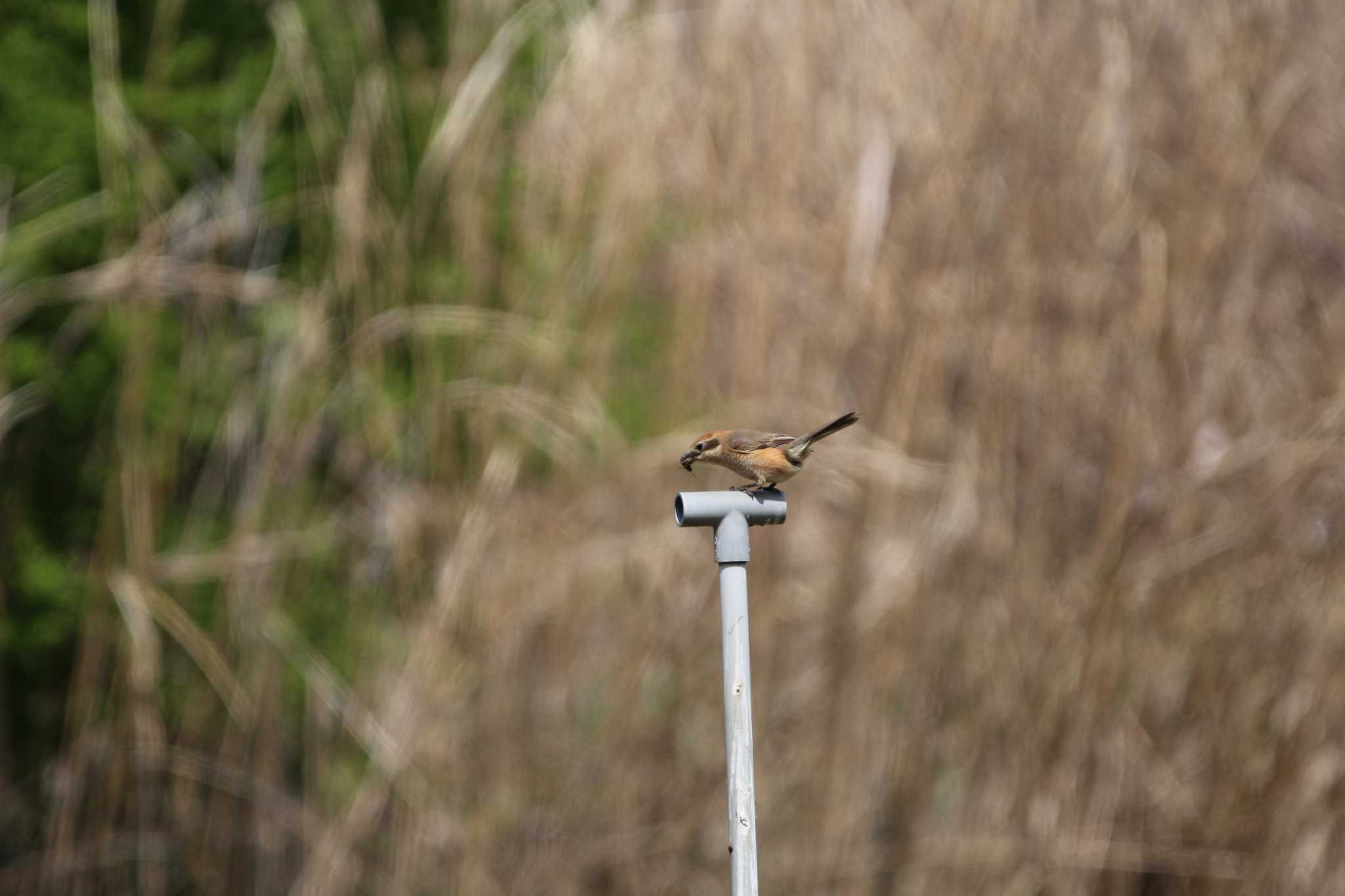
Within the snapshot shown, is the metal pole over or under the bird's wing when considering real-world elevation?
under

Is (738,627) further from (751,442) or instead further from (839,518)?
(839,518)

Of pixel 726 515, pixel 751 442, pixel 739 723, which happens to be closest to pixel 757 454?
pixel 751 442

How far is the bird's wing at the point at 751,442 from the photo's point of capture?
1588 mm

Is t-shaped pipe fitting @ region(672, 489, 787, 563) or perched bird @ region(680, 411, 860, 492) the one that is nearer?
t-shaped pipe fitting @ region(672, 489, 787, 563)

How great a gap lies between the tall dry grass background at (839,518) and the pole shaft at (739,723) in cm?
95

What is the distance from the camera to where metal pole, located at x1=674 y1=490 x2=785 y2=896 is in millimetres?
1361

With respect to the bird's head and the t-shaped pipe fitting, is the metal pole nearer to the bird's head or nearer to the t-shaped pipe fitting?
the t-shaped pipe fitting

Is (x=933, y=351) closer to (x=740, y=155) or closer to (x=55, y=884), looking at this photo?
(x=740, y=155)

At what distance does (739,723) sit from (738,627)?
11cm

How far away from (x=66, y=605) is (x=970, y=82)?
197cm

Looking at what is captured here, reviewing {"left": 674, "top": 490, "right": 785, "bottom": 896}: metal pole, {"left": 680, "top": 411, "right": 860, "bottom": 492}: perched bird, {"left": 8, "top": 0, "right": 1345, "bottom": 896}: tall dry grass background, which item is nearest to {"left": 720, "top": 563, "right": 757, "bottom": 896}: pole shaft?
{"left": 674, "top": 490, "right": 785, "bottom": 896}: metal pole

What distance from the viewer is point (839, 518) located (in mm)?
2691

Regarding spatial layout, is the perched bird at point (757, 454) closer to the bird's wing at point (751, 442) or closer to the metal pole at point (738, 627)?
the bird's wing at point (751, 442)

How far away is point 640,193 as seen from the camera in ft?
8.64
